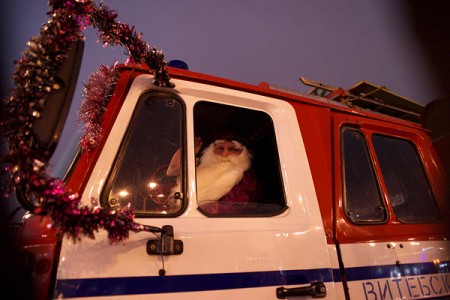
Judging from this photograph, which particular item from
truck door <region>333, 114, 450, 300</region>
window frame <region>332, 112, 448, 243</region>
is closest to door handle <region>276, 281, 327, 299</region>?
truck door <region>333, 114, 450, 300</region>

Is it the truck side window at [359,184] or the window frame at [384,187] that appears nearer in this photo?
the window frame at [384,187]

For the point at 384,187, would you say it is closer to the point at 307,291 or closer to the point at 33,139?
the point at 307,291

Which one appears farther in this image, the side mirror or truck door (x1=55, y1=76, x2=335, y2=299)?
truck door (x1=55, y1=76, x2=335, y2=299)

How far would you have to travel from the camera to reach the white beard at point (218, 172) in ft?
6.52

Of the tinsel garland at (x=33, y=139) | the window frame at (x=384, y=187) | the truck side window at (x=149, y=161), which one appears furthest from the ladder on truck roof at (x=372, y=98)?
the tinsel garland at (x=33, y=139)

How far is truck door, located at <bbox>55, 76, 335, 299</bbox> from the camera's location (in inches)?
56.5

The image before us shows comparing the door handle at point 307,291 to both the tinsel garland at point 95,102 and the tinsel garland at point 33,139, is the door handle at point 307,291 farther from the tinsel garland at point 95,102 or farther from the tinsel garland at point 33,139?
the tinsel garland at point 95,102

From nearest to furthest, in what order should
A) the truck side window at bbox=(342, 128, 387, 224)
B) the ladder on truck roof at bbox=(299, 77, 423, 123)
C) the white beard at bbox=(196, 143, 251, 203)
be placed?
the white beard at bbox=(196, 143, 251, 203)
the truck side window at bbox=(342, 128, 387, 224)
the ladder on truck roof at bbox=(299, 77, 423, 123)

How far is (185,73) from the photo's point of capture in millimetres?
1985

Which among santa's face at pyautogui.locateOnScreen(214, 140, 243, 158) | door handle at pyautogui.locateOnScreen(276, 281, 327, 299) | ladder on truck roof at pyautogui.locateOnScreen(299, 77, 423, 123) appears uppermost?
ladder on truck roof at pyautogui.locateOnScreen(299, 77, 423, 123)

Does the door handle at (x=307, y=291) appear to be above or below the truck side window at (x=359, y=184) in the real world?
below

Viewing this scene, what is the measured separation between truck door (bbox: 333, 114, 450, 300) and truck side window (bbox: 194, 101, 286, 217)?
0.47 meters

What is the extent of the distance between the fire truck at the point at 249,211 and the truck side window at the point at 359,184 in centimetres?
1

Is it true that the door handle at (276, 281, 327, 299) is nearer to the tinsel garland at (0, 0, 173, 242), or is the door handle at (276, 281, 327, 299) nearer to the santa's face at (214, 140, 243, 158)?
the tinsel garland at (0, 0, 173, 242)
